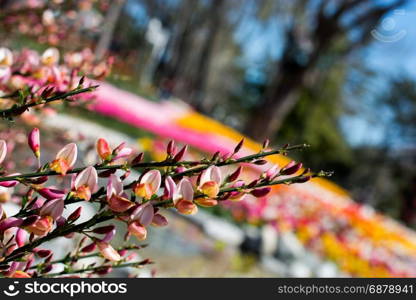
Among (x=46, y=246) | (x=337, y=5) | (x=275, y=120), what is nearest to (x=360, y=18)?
(x=337, y=5)

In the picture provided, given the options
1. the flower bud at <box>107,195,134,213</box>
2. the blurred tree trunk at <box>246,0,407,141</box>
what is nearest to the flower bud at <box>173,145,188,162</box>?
the flower bud at <box>107,195,134,213</box>

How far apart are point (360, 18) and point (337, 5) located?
86 centimetres

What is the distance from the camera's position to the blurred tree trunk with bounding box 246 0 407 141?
12.0m

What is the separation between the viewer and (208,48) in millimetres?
20719

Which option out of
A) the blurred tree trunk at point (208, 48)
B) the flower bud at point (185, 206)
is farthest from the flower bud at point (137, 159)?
the blurred tree trunk at point (208, 48)

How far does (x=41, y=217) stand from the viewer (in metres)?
0.77

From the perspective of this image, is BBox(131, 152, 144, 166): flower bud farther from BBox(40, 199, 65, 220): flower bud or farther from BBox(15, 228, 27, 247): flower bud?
BBox(15, 228, 27, 247): flower bud

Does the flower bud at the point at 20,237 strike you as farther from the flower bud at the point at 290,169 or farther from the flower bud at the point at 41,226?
the flower bud at the point at 290,169

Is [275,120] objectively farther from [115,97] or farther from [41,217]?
[41,217]

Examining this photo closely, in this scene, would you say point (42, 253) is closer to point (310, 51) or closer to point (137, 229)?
point (137, 229)

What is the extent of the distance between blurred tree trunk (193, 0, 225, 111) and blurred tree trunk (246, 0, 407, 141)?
12.3 ft

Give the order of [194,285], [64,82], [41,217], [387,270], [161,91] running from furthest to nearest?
[161,91] → [387,270] → [64,82] → [194,285] → [41,217]

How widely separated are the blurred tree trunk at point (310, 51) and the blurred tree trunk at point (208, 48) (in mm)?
3758

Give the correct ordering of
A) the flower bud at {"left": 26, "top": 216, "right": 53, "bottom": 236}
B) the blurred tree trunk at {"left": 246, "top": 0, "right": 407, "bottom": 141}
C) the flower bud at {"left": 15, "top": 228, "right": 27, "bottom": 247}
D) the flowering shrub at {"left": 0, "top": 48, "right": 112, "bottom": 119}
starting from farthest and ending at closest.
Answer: the blurred tree trunk at {"left": 246, "top": 0, "right": 407, "bottom": 141}, the flowering shrub at {"left": 0, "top": 48, "right": 112, "bottom": 119}, the flower bud at {"left": 15, "top": 228, "right": 27, "bottom": 247}, the flower bud at {"left": 26, "top": 216, "right": 53, "bottom": 236}
